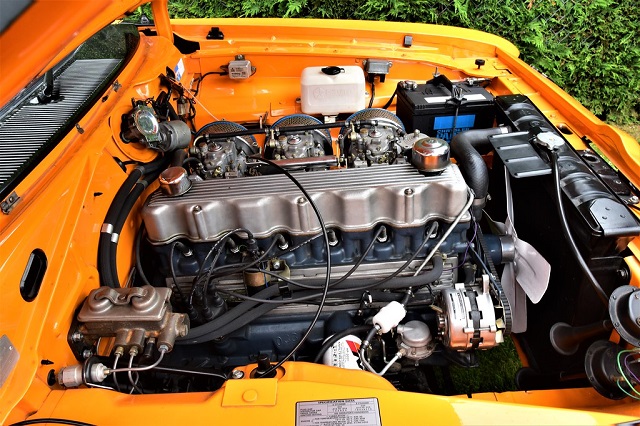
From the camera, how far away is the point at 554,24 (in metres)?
4.61

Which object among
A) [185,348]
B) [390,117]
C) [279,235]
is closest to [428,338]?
[279,235]

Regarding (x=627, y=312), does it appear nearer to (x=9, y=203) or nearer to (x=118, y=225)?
(x=118, y=225)

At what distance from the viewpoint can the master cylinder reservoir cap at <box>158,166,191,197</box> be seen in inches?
55.8

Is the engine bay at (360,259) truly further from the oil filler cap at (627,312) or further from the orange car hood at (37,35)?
the orange car hood at (37,35)

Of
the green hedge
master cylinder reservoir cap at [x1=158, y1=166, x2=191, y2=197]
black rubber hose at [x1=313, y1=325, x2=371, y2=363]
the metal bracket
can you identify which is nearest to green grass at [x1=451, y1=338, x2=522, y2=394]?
black rubber hose at [x1=313, y1=325, x2=371, y2=363]

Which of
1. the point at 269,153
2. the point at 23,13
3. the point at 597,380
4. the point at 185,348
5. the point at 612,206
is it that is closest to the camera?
the point at 23,13

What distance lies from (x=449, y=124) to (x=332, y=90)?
56cm

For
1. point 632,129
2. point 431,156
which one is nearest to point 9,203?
point 431,156

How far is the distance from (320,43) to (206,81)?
→ 2.12 feet

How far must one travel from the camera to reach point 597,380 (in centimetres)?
113

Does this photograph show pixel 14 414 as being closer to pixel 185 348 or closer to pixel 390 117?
pixel 185 348

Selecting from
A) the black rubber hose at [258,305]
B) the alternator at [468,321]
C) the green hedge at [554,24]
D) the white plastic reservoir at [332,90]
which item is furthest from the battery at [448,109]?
the green hedge at [554,24]

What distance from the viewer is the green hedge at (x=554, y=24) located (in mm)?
4508

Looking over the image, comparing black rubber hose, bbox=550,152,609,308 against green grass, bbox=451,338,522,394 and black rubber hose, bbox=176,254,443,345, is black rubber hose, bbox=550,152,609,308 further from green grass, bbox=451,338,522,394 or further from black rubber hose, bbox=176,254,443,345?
green grass, bbox=451,338,522,394
